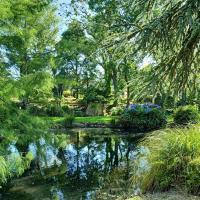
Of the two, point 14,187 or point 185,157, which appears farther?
point 14,187

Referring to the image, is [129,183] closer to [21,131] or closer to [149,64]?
[21,131]

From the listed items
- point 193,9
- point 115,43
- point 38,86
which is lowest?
point 38,86

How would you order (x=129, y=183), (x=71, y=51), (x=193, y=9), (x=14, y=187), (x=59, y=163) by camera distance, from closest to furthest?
(x=193, y=9), (x=71, y=51), (x=129, y=183), (x=14, y=187), (x=59, y=163)

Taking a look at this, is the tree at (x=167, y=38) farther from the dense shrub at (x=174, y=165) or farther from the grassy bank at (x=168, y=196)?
the grassy bank at (x=168, y=196)

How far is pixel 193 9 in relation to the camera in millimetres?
4043

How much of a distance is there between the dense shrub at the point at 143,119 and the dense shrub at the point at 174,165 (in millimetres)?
12896

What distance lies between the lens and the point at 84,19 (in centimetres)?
3114

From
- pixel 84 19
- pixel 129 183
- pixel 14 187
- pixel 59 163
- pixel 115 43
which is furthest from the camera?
pixel 84 19

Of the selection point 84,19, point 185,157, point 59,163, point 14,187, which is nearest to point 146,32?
point 185,157

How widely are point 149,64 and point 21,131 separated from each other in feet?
8.52

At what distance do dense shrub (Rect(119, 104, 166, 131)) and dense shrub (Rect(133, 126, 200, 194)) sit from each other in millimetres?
12896

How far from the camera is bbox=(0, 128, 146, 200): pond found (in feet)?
25.3

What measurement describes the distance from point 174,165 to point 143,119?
13522 mm

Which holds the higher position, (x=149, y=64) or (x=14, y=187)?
(x=149, y=64)
